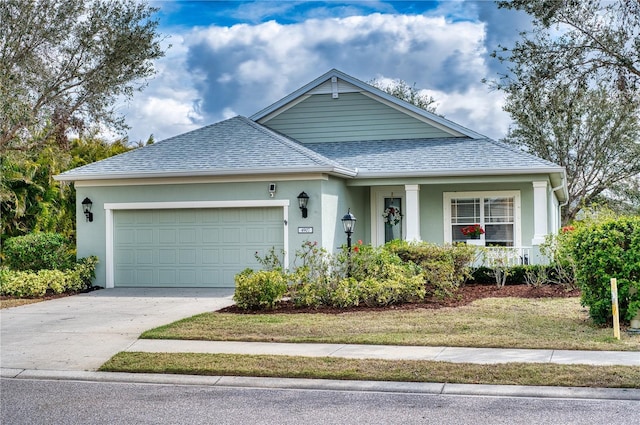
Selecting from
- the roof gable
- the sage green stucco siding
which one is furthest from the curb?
the sage green stucco siding

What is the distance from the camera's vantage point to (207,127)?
20625 mm

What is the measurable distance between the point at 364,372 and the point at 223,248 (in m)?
9.81

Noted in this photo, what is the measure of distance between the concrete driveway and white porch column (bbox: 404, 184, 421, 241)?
515cm

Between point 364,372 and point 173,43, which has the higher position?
point 173,43

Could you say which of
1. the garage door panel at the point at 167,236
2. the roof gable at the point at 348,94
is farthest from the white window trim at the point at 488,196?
the garage door panel at the point at 167,236

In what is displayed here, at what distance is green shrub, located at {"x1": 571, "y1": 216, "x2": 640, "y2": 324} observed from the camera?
1023 centimetres

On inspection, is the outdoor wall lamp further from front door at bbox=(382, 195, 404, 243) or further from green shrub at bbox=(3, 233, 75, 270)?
front door at bbox=(382, 195, 404, 243)

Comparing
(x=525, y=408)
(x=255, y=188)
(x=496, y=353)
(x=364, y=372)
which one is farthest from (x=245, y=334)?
(x=255, y=188)

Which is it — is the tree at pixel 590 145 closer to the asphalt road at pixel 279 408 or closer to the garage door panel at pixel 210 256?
the garage door panel at pixel 210 256

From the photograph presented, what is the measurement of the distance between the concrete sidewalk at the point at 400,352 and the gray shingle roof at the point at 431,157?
9.27 meters

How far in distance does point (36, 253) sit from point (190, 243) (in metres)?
3.70

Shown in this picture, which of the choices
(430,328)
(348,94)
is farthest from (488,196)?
(430,328)

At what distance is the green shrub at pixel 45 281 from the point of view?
16.2 meters

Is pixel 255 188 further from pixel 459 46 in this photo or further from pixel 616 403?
pixel 616 403
